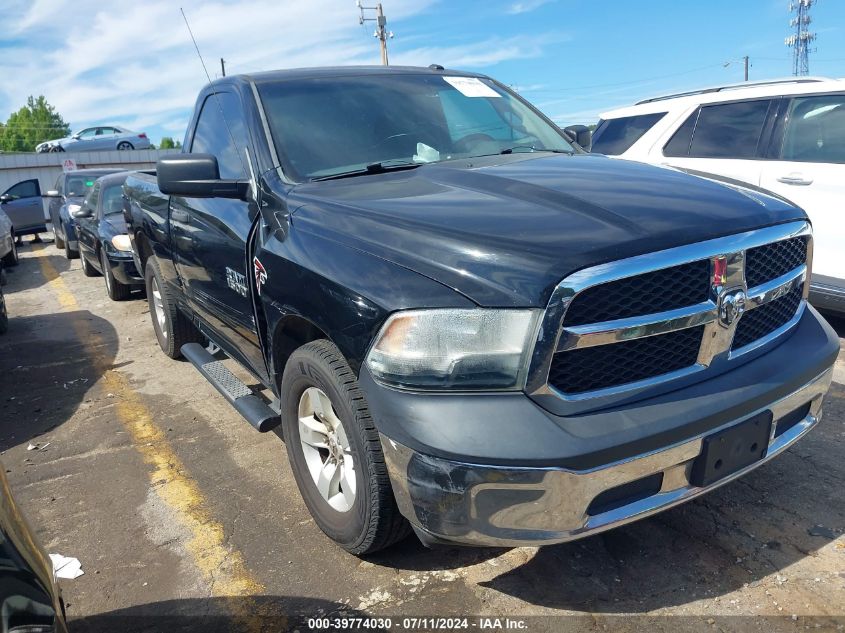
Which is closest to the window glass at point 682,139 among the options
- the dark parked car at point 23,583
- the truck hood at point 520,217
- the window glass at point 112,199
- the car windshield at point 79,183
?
the truck hood at point 520,217

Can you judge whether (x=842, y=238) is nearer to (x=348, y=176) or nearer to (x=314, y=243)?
(x=348, y=176)

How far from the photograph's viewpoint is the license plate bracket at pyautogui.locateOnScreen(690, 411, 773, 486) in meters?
2.19

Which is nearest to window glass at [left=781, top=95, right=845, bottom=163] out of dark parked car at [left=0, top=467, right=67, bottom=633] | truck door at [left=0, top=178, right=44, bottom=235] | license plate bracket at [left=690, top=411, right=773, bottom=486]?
license plate bracket at [left=690, top=411, right=773, bottom=486]

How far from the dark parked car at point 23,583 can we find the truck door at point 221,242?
5.53ft

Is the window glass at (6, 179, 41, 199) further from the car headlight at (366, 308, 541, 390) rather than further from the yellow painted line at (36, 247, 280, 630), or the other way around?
the car headlight at (366, 308, 541, 390)

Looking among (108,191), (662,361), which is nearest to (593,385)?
(662,361)

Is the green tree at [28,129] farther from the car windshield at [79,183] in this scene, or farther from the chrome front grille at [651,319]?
the chrome front grille at [651,319]

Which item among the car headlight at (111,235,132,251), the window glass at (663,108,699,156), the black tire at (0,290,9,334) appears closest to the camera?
the window glass at (663,108,699,156)

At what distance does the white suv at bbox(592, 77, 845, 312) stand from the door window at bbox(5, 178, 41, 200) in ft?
53.9

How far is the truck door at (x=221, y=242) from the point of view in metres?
3.35

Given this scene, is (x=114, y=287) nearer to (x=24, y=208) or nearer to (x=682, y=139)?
(x=682, y=139)

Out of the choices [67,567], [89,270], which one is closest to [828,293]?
[67,567]

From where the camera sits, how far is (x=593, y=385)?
83.0 inches

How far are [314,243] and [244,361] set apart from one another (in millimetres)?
1378
